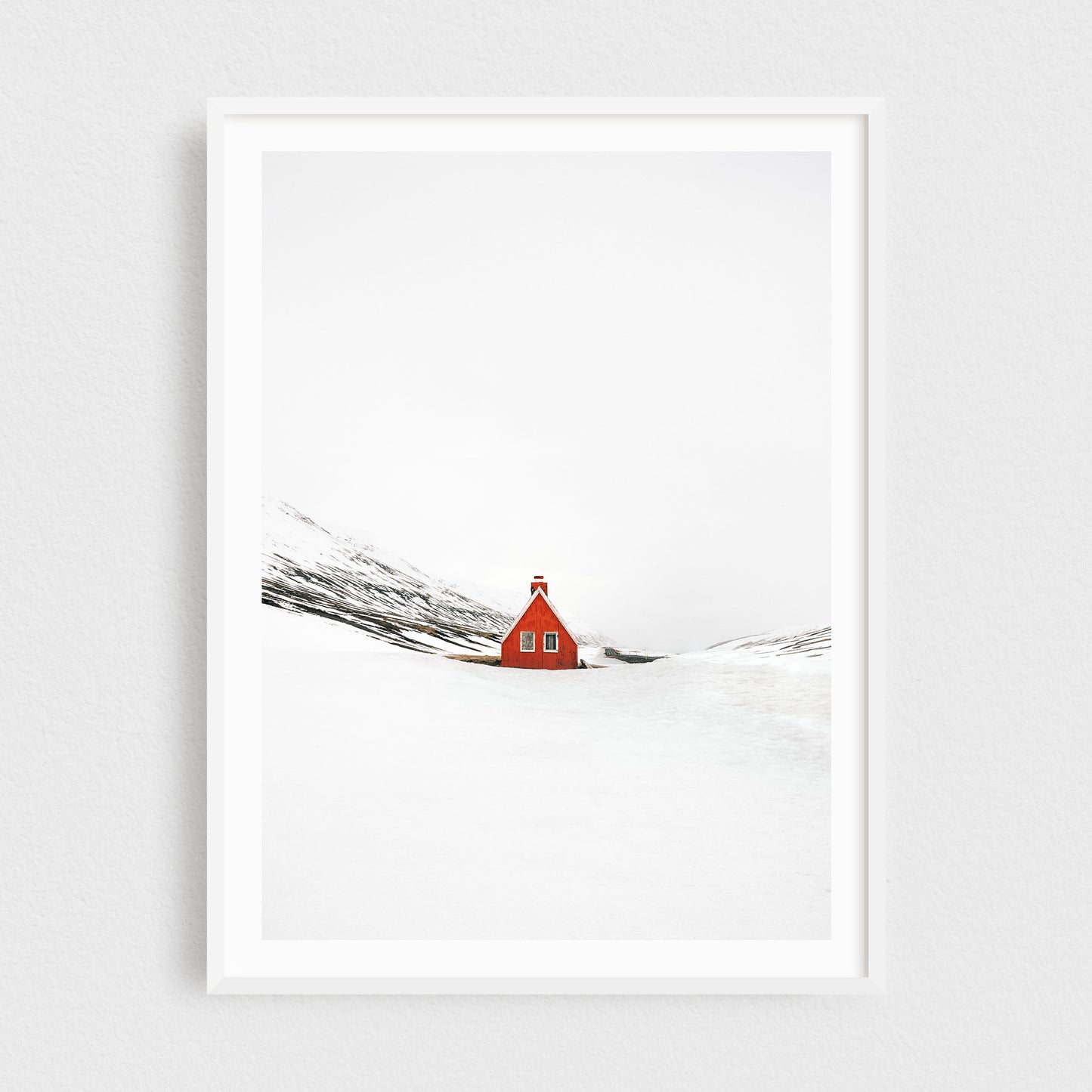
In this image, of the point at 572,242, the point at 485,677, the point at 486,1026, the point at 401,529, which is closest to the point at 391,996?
the point at 486,1026

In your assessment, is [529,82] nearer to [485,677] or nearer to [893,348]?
[893,348]

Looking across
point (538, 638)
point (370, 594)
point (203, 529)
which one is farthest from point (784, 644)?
point (203, 529)

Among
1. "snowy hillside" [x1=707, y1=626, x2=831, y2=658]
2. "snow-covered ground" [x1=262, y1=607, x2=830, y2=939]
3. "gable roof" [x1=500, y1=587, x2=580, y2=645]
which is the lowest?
"snow-covered ground" [x1=262, y1=607, x2=830, y2=939]

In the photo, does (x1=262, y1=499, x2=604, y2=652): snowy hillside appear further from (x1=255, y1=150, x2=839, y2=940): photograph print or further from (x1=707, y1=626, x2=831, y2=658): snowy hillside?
(x1=707, y1=626, x2=831, y2=658): snowy hillside

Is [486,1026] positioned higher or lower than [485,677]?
lower

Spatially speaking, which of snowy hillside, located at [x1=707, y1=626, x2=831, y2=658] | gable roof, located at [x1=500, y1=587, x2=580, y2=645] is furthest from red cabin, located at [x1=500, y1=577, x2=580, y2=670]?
snowy hillside, located at [x1=707, y1=626, x2=831, y2=658]

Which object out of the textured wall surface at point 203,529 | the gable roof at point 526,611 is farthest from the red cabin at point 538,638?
the textured wall surface at point 203,529

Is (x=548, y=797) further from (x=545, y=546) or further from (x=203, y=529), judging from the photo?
(x=203, y=529)
